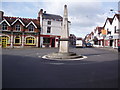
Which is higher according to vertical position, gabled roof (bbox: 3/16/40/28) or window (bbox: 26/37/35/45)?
gabled roof (bbox: 3/16/40/28)

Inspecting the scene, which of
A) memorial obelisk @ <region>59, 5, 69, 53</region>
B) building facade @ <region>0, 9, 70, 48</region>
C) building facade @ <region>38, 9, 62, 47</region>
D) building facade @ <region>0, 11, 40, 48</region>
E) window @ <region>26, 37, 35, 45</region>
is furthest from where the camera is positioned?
building facade @ <region>38, 9, 62, 47</region>

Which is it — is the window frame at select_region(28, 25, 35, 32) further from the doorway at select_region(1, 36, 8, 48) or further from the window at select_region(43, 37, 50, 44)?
the doorway at select_region(1, 36, 8, 48)

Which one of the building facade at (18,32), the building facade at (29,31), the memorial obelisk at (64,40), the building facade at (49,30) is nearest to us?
the memorial obelisk at (64,40)

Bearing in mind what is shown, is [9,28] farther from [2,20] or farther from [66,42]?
[66,42]

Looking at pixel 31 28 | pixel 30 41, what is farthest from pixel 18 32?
pixel 30 41

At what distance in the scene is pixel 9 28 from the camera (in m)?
Result: 32.1

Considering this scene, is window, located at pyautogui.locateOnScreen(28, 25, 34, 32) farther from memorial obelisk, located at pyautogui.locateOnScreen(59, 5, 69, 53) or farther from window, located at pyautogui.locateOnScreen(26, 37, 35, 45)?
memorial obelisk, located at pyautogui.locateOnScreen(59, 5, 69, 53)

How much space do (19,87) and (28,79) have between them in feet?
3.01

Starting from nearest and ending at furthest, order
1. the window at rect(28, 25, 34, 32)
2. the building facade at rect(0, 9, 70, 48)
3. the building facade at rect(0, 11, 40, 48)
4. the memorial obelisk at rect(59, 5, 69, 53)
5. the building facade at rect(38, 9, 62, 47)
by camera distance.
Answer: the memorial obelisk at rect(59, 5, 69, 53) < the building facade at rect(0, 11, 40, 48) < the building facade at rect(0, 9, 70, 48) < the window at rect(28, 25, 34, 32) < the building facade at rect(38, 9, 62, 47)

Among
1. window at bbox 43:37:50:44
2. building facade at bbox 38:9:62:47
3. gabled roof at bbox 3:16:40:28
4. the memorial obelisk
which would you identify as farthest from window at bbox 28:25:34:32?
the memorial obelisk

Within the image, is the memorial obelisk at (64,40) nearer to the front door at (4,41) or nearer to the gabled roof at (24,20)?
the gabled roof at (24,20)

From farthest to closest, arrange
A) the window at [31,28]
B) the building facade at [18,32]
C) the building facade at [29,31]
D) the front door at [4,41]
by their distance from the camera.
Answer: the window at [31,28] < the building facade at [29,31] < the building facade at [18,32] < the front door at [4,41]

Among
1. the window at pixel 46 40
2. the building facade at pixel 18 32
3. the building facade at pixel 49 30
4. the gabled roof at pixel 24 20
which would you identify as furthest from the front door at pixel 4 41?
the window at pixel 46 40

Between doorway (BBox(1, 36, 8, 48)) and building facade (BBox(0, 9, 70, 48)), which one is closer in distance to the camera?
doorway (BBox(1, 36, 8, 48))
